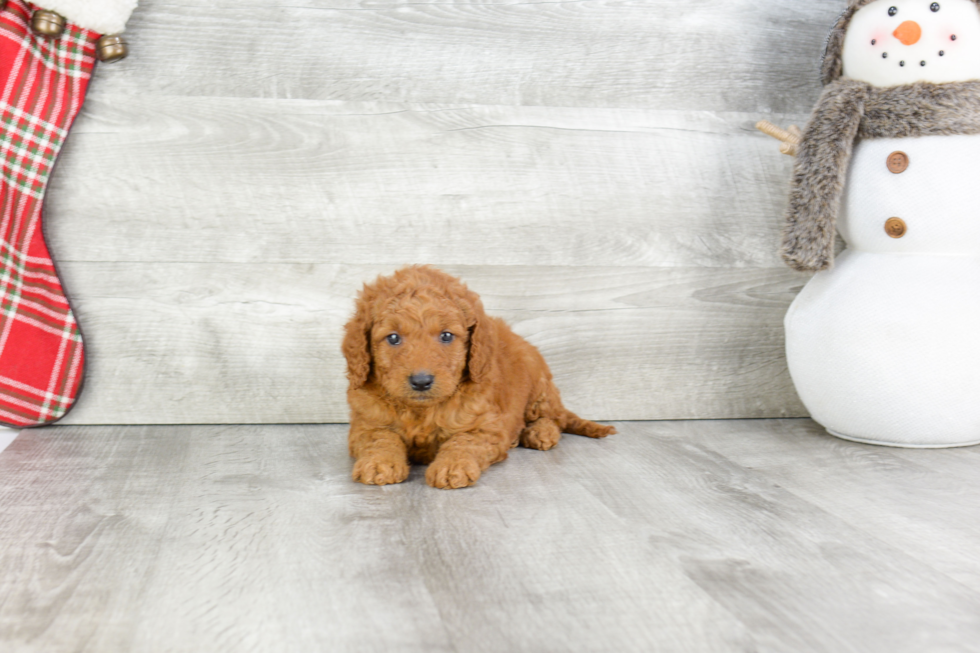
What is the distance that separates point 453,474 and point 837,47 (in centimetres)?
140

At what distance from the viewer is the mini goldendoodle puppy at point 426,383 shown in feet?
4.97

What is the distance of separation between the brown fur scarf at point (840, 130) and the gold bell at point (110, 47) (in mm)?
1626

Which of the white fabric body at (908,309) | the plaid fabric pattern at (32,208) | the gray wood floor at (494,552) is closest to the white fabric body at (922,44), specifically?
the white fabric body at (908,309)

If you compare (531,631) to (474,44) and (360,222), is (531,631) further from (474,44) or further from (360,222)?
(474,44)

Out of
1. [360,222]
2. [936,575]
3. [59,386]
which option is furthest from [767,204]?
[59,386]

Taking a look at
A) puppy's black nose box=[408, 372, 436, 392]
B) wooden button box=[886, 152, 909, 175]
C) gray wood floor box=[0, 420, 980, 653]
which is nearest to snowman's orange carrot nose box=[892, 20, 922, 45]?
wooden button box=[886, 152, 909, 175]

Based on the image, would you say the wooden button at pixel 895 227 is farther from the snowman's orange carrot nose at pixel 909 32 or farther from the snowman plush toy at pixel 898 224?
the snowman's orange carrot nose at pixel 909 32

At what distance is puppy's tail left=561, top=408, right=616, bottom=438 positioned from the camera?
77.7 inches

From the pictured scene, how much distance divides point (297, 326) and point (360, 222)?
1.02 ft

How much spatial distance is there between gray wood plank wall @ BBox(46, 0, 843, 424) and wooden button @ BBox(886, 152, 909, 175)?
40 centimetres

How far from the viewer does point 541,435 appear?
1839mm

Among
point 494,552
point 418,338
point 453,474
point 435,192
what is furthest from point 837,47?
point 494,552

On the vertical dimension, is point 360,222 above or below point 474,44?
below

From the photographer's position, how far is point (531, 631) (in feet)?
3.10
